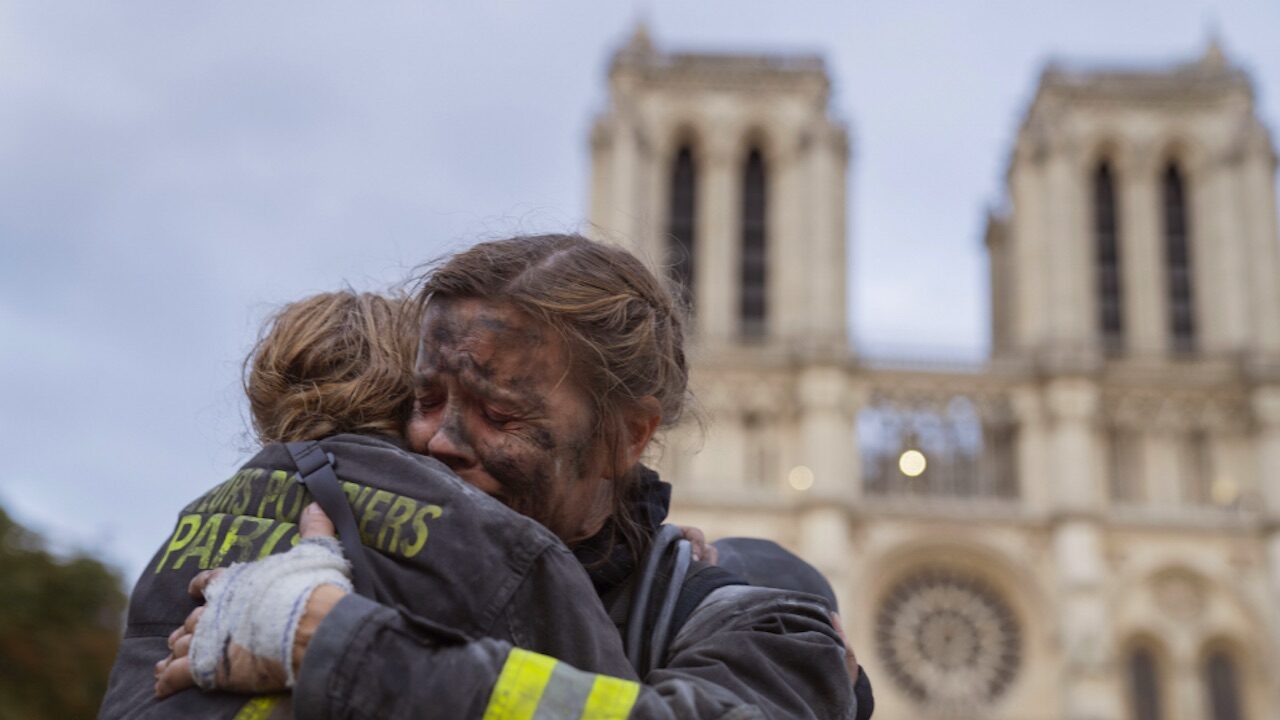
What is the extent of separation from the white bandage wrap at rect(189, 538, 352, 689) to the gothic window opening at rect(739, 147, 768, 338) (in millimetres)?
30778

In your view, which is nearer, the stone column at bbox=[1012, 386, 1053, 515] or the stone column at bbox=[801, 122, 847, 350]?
the stone column at bbox=[1012, 386, 1053, 515]

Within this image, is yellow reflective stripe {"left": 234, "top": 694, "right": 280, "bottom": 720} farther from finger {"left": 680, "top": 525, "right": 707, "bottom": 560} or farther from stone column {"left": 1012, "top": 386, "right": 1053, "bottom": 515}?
stone column {"left": 1012, "top": 386, "right": 1053, "bottom": 515}

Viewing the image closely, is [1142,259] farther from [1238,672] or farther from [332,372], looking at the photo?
[332,372]

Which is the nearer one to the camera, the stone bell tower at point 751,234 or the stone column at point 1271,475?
the stone column at point 1271,475

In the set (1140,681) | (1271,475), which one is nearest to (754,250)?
(1271,475)

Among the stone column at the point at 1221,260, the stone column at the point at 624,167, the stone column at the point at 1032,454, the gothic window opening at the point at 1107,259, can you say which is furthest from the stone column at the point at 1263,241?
the stone column at the point at 624,167

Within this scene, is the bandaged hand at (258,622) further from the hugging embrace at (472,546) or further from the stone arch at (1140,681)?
the stone arch at (1140,681)

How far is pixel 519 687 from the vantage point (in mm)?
1435

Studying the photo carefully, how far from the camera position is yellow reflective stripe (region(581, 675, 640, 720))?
144 cm

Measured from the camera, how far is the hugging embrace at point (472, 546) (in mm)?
1453

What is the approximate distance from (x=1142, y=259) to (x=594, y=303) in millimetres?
33248

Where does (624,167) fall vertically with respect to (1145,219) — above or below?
above

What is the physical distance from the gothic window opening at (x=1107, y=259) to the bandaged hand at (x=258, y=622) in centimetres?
3241

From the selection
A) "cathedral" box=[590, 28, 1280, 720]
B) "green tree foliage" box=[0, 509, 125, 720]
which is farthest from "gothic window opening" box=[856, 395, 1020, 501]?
"green tree foliage" box=[0, 509, 125, 720]
